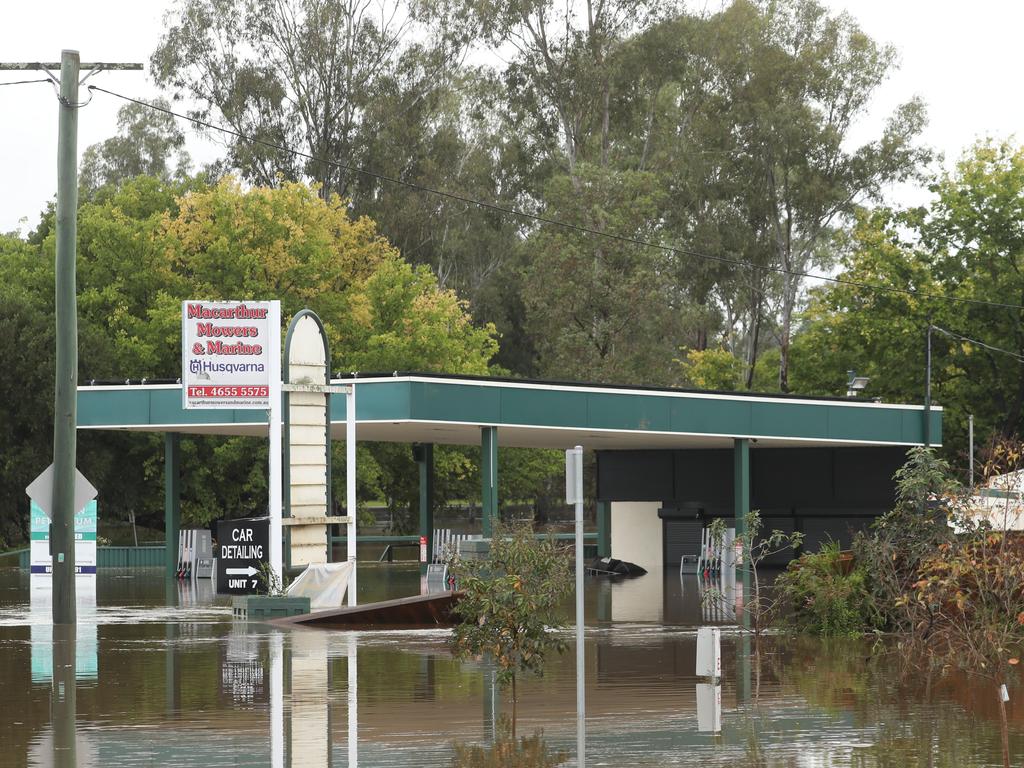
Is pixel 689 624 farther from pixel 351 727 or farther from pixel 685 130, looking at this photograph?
pixel 685 130

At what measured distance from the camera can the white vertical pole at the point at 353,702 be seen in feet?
41.7

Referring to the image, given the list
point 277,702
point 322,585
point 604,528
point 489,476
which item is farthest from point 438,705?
point 604,528

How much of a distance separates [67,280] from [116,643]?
5575mm

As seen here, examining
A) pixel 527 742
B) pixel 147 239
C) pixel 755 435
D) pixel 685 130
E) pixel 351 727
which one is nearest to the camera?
pixel 527 742

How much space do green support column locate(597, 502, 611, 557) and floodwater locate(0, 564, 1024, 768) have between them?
26.7 meters

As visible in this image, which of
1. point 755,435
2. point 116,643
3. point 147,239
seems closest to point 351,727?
point 116,643

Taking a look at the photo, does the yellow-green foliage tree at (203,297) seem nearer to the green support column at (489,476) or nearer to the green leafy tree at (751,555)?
the green support column at (489,476)

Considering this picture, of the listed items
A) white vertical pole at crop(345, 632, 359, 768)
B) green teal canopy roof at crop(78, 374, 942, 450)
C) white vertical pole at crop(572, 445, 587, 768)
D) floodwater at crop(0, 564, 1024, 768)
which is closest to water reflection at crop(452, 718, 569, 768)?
floodwater at crop(0, 564, 1024, 768)

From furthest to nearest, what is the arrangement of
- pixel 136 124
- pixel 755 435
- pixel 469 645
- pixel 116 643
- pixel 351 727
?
pixel 136 124, pixel 755 435, pixel 116 643, pixel 469 645, pixel 351 727

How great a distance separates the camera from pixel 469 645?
1573 centimetres

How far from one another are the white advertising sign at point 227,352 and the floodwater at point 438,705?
266 inches

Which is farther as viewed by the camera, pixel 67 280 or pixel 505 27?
pixel 505 27

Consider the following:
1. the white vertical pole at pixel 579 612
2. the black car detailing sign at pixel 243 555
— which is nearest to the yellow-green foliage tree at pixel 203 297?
the black car detailing sign at pixel 243 555

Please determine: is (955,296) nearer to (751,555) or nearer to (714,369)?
(714,369)
